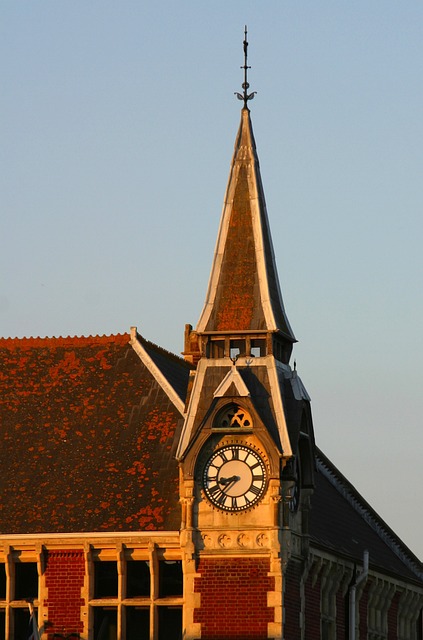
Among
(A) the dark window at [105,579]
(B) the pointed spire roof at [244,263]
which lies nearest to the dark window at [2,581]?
(A) the dark window at [105,579]

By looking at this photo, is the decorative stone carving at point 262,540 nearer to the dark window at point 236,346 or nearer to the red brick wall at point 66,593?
the red brick wall at point 66,593

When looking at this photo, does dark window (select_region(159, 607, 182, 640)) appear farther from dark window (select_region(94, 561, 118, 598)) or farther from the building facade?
dark window (select_region(94, 561, 118, 598))

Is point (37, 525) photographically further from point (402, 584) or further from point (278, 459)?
point (402, 584)

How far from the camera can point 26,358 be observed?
82812 millimetres

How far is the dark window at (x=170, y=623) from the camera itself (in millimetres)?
75188

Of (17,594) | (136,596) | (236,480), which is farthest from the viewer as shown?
(17,594)

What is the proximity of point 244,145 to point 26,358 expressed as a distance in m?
11.5

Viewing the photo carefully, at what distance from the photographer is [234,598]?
73.6 metres

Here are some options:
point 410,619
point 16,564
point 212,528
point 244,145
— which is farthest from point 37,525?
point 410,619

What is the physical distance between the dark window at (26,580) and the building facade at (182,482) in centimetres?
5

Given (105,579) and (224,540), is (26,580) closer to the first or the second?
(105,579)

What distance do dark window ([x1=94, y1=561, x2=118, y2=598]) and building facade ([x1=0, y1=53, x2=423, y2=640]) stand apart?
7cm

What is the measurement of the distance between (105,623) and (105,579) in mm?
1479

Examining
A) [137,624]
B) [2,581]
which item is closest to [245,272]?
[137,624]
